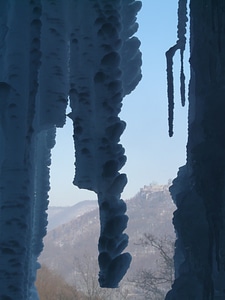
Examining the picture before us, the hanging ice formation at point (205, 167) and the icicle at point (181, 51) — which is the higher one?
the icicle at point (181, 51)

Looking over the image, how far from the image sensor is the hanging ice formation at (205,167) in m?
4.77

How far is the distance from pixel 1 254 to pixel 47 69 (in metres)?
1.62

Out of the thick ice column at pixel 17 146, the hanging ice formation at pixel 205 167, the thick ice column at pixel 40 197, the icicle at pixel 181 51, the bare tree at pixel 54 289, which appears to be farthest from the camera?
the bare tree at pixel 54 289

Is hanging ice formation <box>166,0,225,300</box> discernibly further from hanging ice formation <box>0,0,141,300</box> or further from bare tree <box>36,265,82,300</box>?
bare tree <box>36,265,82,300</box>

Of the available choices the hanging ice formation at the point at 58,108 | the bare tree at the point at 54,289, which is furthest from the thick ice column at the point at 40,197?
the bare tree at the point at 54,289

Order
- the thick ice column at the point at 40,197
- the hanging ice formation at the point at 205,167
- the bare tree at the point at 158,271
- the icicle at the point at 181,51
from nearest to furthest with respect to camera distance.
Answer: the hanging ice formation at the point at 205,167 → the icicle at the point at 181,51 → the thick ice column at the point at 40,197 → the bare tree at the point at 158,271

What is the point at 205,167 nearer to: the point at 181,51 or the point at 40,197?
the point at 181,51

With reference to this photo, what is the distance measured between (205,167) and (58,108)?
1.98 metres

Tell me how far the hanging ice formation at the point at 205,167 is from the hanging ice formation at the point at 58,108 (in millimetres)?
1630

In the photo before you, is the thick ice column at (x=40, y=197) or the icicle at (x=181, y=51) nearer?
the icicle at (x=181, y=51)

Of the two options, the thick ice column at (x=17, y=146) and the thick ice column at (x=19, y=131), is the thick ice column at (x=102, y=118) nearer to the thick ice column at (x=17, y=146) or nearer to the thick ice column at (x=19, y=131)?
the thick ice column at (x=19, y=131)

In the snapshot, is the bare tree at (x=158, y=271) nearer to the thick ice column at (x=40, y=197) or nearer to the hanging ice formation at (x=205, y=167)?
the thick ice column at (x=40, y=197)

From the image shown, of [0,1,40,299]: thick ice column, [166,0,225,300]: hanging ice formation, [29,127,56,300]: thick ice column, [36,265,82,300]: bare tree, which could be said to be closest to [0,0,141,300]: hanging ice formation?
[0,1,40,299]: thick ice column

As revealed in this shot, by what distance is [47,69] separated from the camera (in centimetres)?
397
